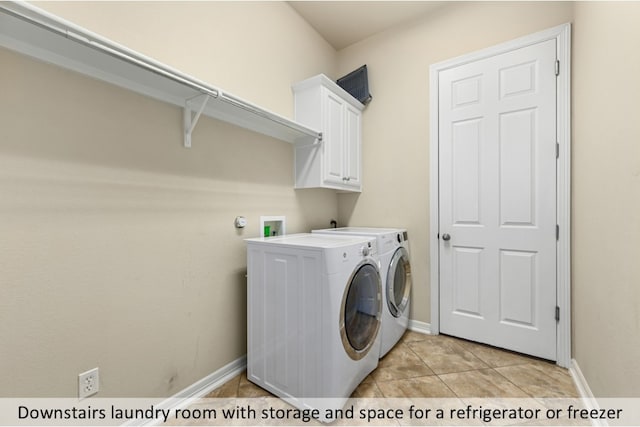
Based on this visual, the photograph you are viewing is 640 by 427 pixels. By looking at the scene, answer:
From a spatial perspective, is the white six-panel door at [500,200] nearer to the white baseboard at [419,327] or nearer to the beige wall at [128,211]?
the white baseboard at [419,327]

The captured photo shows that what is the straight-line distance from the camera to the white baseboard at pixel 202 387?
4.69 feet

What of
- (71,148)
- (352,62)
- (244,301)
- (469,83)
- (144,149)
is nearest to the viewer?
(71,148)

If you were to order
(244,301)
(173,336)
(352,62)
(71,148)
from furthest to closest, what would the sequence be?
(352,62) → (244,301) → (173,336) → (71,148)

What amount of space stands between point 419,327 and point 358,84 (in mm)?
2305

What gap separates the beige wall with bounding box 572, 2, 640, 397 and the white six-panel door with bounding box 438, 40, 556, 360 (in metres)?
0.16

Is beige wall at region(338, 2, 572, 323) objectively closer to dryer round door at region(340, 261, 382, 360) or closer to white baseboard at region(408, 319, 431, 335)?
white baseboard at region(408, 319, 431, 335)

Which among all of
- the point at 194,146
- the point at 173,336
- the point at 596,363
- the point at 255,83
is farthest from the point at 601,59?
the point at 173,336

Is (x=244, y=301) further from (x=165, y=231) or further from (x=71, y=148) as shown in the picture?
(x=71, y=148)

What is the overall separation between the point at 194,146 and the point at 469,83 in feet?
6.92

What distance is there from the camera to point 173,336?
149 centimetres

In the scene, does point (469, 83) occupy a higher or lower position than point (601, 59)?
higher

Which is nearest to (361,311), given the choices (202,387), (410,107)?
(202,387)

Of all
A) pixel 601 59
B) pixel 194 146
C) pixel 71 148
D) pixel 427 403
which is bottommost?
pixel 427 403

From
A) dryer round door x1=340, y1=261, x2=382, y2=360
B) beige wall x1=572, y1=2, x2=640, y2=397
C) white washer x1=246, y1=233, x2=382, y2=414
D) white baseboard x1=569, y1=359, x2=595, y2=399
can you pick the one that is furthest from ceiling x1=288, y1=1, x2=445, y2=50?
white baseboard x1=569, y1=359, x2=595, y2=399
